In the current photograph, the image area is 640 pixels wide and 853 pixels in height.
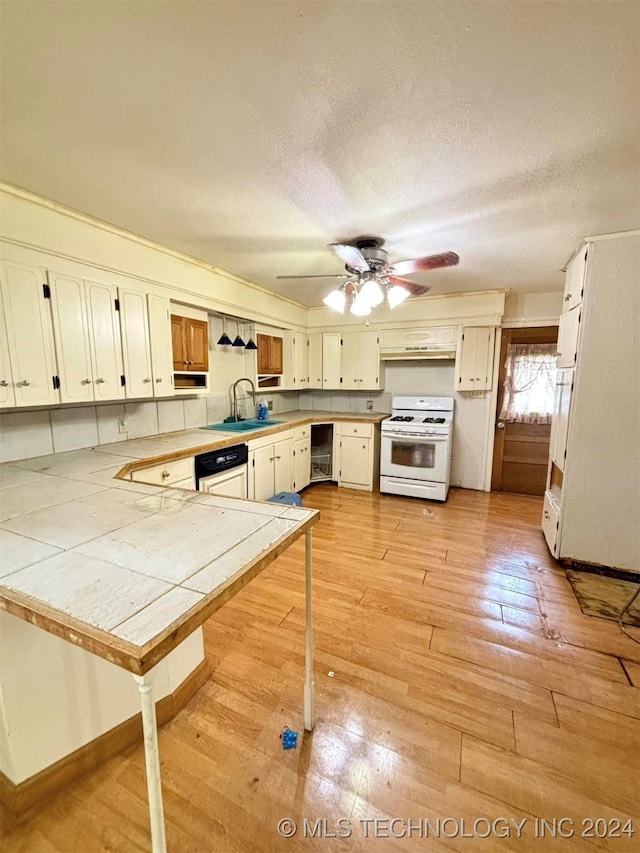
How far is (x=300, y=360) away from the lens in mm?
4773

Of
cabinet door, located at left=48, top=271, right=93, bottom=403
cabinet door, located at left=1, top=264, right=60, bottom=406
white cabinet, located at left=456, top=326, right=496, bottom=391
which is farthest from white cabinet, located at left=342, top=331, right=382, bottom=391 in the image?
cabinet door, located at left=1, top=264, right=60, bottom=406

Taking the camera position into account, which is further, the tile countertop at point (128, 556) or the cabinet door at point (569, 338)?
the cabinet door at point (569, 338)

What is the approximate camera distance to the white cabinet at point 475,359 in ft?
13.5

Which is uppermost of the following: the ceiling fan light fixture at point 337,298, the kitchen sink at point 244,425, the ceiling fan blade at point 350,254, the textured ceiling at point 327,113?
the textured ceiling at point 327,113

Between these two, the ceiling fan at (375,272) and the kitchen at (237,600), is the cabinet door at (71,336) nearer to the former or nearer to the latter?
the kitchen at (237,600)

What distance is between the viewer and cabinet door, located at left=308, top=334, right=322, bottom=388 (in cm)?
485

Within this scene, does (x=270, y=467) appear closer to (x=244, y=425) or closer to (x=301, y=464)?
(x=244, y=425)

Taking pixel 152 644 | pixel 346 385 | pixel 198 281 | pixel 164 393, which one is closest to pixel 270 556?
pixel 152 644

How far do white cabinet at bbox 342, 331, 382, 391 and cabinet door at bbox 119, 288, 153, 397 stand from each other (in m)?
2.74

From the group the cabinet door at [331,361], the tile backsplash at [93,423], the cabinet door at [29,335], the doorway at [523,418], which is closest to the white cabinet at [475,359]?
the doorway at [523,418]

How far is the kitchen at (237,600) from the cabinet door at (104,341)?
2 cm

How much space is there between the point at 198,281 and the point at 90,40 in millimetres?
1972

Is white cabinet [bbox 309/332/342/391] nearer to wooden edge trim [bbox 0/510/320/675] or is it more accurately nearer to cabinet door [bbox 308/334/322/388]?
cabinet door [bbox 308/334/322/388]

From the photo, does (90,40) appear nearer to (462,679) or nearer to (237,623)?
(237,623)
